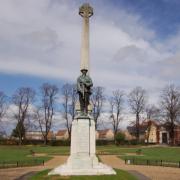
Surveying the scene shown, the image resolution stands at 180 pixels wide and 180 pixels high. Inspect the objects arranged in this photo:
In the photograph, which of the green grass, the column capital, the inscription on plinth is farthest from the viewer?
the green grass

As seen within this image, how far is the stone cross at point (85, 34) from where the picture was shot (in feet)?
79.9

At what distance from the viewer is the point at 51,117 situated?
3233 inches

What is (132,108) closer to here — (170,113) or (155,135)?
(170,113)

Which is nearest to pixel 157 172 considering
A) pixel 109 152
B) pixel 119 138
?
pixel 109 152

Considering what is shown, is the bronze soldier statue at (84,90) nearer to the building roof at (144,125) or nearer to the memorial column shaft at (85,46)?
the memorial column shaft at (85,46)

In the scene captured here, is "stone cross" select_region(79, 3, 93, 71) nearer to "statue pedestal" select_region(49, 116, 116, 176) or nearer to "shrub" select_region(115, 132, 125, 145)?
"statue pedestal" select_region(49, 116, 116, 176)

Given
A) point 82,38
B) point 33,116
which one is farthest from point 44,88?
point 82,38

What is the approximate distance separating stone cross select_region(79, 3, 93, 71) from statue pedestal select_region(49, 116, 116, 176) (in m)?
3.79

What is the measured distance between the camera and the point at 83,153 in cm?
2256

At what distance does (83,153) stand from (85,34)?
8.01 m

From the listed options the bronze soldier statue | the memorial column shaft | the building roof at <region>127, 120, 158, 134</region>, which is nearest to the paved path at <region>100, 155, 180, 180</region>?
the bronze soldier statue

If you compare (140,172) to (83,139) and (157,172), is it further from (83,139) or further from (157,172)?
(83,139)

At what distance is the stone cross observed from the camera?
2436 centimetres

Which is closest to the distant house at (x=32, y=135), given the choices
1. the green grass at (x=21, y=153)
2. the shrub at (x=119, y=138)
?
the shrub at (x=119, y=138)
